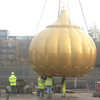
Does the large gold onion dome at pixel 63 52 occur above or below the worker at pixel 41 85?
above

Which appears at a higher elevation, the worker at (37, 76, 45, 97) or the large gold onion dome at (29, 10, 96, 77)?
the large gold onion dome at (29, 10, 96, 77)

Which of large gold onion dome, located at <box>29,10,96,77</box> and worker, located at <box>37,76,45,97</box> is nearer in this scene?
large gold onion dome, located at <box>29,10,96,77</box>

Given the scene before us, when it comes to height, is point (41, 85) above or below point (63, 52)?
below

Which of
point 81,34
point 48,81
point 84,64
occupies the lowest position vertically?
point 48,81

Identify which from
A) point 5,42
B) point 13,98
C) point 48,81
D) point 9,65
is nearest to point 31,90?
point 13,98

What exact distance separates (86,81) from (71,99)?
Answer: 805 centimetres

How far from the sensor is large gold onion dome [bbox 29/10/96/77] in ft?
26.5

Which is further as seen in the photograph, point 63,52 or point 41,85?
point 41,85

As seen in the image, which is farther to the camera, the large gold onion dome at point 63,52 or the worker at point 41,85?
the worker at point 41,85

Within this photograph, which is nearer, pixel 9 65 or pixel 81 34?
pixel 81 34

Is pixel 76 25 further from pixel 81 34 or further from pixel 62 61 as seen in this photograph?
pixel 62 61

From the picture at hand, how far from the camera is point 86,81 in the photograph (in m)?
19.2

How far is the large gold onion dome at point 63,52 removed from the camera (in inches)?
317

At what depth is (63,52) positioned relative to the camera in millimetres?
8062
